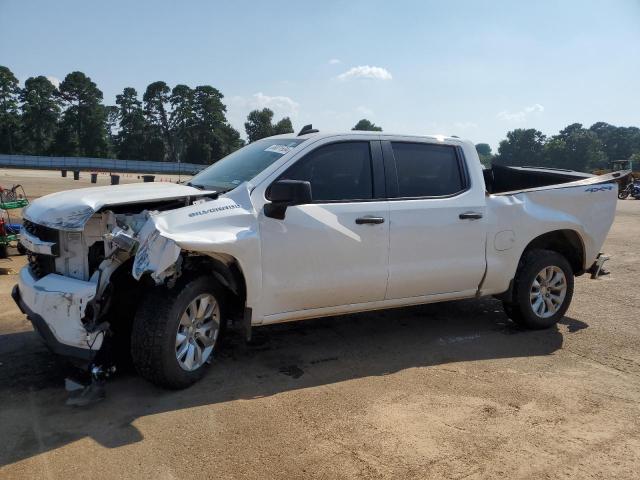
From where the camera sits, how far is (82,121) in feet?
293

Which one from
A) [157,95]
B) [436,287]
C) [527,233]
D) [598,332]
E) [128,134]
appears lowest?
[598,332]

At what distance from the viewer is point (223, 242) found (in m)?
3.76

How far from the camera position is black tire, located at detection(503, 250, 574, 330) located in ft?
18.0

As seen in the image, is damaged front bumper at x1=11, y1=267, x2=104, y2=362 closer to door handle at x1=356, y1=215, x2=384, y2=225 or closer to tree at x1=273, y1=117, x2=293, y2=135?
door handle at x1=356, y1=215, x2=384, y2=225

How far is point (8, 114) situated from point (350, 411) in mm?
96297

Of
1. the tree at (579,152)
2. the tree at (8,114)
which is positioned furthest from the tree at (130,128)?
the tree at (579,152)

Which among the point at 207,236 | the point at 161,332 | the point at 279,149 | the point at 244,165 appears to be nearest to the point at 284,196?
the point at 207,236

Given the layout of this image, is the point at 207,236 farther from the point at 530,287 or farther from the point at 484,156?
the point at 484,156

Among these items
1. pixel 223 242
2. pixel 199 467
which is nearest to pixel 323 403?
pixel 199 467

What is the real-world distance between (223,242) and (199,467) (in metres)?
1.50

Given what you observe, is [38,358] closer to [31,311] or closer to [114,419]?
[31,311]

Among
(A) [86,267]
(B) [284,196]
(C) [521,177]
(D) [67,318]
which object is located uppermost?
(C) [521,177]

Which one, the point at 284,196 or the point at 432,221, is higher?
the point at 284,196

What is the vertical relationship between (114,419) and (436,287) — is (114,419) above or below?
below
